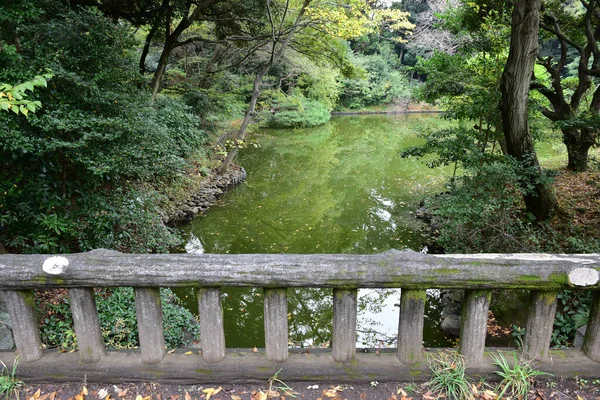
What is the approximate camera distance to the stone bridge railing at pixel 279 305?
1.98 metres

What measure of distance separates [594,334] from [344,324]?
4.72 ft

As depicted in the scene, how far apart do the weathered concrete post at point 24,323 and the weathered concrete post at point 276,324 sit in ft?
4.37

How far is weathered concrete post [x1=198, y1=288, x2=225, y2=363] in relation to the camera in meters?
2.09

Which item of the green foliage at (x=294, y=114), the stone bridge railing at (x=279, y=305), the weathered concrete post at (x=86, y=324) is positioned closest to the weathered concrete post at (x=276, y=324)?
the stone bridge railing at (x=279, y=305)

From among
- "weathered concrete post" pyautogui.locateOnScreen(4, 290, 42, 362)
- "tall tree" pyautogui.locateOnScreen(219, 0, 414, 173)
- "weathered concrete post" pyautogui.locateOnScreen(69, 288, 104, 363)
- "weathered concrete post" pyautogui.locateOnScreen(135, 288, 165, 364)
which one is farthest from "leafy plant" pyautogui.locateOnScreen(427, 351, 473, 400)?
"tall tree" pyautogui.locateOnScreen(219, 0, 414, 173)

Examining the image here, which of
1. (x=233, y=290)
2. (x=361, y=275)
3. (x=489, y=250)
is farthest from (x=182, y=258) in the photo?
(x=489, y=250)

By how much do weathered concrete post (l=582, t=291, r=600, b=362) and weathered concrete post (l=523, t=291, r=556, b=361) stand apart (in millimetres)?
238

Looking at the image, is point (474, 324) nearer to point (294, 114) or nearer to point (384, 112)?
point (294, 114)

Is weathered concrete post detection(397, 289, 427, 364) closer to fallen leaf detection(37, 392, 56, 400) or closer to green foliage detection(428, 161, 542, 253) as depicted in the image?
fallen leaf detection(37, 392, 56, 400)

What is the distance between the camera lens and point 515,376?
2125mm

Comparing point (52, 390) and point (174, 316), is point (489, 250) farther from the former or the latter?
point (52, 390)

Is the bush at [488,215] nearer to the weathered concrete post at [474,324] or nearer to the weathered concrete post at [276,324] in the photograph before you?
the weathered concrete post at [474,324]

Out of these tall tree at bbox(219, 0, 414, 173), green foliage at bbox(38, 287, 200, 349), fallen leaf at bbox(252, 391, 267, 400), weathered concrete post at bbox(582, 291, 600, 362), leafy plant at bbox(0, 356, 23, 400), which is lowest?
green foliage at bbox(38, 287, 200, 349)

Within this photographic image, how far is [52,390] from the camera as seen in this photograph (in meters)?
2.17
